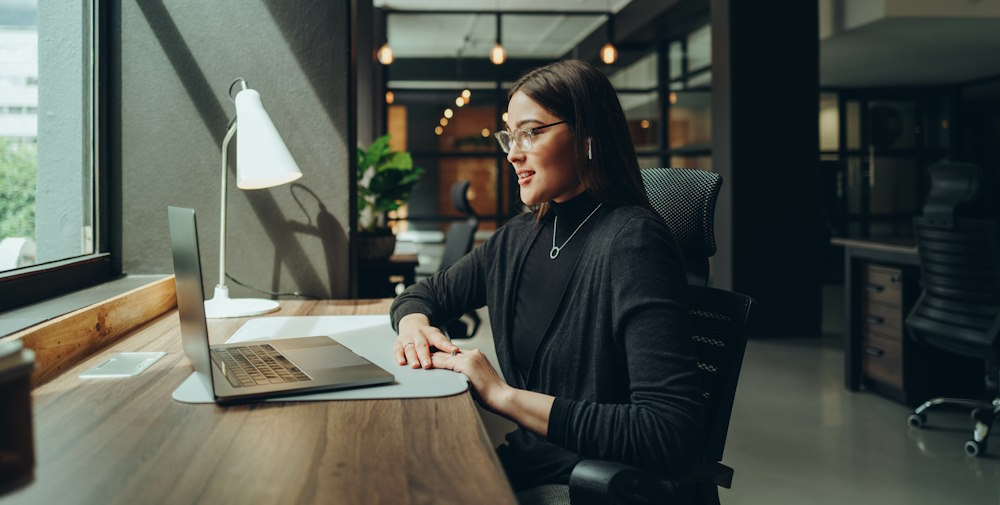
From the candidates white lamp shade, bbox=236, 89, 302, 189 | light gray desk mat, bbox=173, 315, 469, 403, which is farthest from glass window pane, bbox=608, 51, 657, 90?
light gray desk mat, bbox=173, 315, 469, 403

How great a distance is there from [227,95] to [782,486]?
2334mm

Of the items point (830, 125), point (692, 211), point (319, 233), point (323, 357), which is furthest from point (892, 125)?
point (323, 357)

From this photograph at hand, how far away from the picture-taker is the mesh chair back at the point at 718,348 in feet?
4.18

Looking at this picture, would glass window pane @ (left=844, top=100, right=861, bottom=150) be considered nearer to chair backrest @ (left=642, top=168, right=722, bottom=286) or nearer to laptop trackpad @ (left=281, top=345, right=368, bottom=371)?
chair backrest @ (left=642, top=168, right=722, bottom=286)

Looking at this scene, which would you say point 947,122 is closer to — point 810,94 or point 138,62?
point 810,94

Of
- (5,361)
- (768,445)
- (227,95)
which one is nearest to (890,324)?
(768,445)

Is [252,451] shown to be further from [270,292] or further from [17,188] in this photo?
[270,292]

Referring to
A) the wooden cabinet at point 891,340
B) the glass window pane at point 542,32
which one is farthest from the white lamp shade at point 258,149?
the glass window pane at point 542,32

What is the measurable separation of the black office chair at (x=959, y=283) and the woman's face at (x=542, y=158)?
2.45 meters

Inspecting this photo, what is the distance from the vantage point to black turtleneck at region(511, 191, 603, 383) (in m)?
1.36

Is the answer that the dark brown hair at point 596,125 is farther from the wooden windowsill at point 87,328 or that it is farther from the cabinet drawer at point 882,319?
the cabinet drawer at point 882,319

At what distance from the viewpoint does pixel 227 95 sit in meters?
2.18

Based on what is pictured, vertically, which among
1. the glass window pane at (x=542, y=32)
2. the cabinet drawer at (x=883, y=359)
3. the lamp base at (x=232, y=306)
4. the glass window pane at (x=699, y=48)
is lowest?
the cabinet drawer at (x=883, y=359)

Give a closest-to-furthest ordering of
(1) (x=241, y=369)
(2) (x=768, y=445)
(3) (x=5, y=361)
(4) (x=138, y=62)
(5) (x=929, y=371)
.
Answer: (3) (x=5, y=361)
(1) (x=241, y=369)
(4) (x=138, y=62)
(2) (x=768, y=445)
(5) (x=929, y=371)
